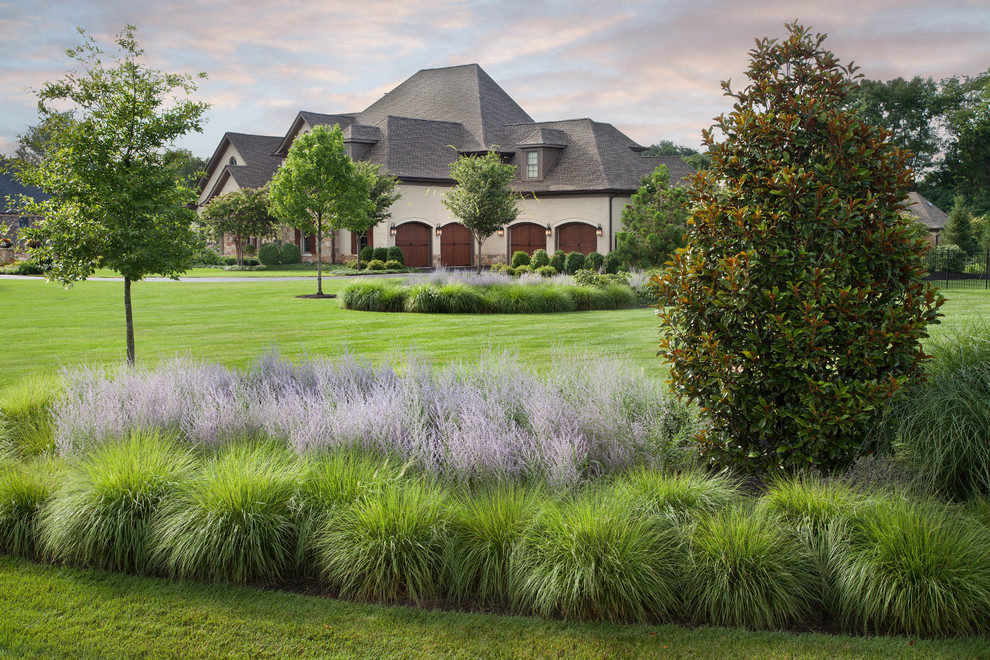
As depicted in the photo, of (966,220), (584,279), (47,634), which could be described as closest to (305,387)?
(47,634)

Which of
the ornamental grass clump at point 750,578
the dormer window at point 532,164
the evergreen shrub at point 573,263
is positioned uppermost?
the dormer window at point 532,164

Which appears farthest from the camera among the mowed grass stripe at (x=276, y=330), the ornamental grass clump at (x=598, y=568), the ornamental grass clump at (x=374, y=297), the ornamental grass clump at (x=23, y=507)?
the ornamental grass clump at (x=374, y=297)

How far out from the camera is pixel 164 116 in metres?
8.34

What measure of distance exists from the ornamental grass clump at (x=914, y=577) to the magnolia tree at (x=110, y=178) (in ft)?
24.1

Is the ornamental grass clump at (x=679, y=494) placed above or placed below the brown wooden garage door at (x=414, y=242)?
below

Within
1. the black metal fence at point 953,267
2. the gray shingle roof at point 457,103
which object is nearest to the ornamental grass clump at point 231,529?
the black metal fence at point 953,267

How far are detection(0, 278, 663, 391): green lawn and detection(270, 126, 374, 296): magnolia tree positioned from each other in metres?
3.64

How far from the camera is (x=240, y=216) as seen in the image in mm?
39844

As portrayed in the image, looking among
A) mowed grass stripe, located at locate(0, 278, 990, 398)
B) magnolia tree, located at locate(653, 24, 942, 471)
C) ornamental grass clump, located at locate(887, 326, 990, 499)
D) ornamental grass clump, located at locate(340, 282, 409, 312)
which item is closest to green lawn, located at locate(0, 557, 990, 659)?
ornamental grass clump, located at locate(887, 326, 990, 499)

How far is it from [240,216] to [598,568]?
130ft

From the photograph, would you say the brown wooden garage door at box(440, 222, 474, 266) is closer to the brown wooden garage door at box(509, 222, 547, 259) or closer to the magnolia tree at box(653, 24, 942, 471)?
the brown wooden garage door at box(509, 222, 547, 259)

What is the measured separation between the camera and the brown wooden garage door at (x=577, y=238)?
1532 inches

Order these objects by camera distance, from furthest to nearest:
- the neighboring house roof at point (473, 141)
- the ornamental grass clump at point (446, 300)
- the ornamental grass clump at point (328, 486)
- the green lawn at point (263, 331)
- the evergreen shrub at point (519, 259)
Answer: the neighboring house roof at point (473, 141)
the evergreen shrub at point (519, 259)
the ornamental grass clump at point (446, 300)
the green lawn at point (263, 331)
the ornamental grass clump at point (328, 486)

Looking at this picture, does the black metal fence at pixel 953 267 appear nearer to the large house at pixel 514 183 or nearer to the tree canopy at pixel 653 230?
the tree canopy at pixel 653 230
